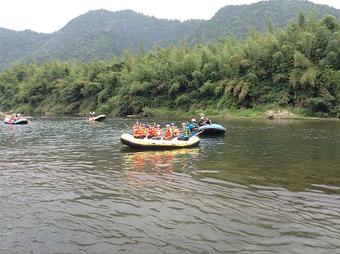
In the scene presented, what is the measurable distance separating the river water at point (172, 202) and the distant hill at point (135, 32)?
224ft

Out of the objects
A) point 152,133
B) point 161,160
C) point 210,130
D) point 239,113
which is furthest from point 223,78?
point 161,160

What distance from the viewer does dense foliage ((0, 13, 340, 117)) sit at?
49188 mm

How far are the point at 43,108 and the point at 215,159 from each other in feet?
233

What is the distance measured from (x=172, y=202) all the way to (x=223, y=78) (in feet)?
158

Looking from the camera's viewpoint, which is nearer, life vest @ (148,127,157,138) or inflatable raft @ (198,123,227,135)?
life vest @ (148,127,157,138)

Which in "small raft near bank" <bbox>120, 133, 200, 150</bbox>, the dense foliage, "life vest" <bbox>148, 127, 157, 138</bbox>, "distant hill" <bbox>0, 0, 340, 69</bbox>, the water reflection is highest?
"distant hill" <bbox>0, 0, 340, 69</bbox>

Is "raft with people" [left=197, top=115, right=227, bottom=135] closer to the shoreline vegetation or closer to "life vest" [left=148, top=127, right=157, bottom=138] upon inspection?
"life vest" [left=148, top=127, right=157, bottom=138]

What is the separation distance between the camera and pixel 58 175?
1588cm

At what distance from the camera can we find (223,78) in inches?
2309

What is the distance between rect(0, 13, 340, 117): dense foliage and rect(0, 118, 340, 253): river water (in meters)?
30.4

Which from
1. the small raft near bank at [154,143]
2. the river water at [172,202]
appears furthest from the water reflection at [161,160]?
the small raft near bank at [154,143]

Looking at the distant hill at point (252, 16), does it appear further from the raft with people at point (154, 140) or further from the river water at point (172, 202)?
the river water at point (172, 202)

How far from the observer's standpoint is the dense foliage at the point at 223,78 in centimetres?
4919

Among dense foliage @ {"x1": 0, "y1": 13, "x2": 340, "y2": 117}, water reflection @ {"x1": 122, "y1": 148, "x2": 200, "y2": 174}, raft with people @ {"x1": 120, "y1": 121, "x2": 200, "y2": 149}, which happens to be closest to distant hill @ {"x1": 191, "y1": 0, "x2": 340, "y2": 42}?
dense foliage @ {"x1": 0, "y1": 13, "x2": 340, "y2": 117}
